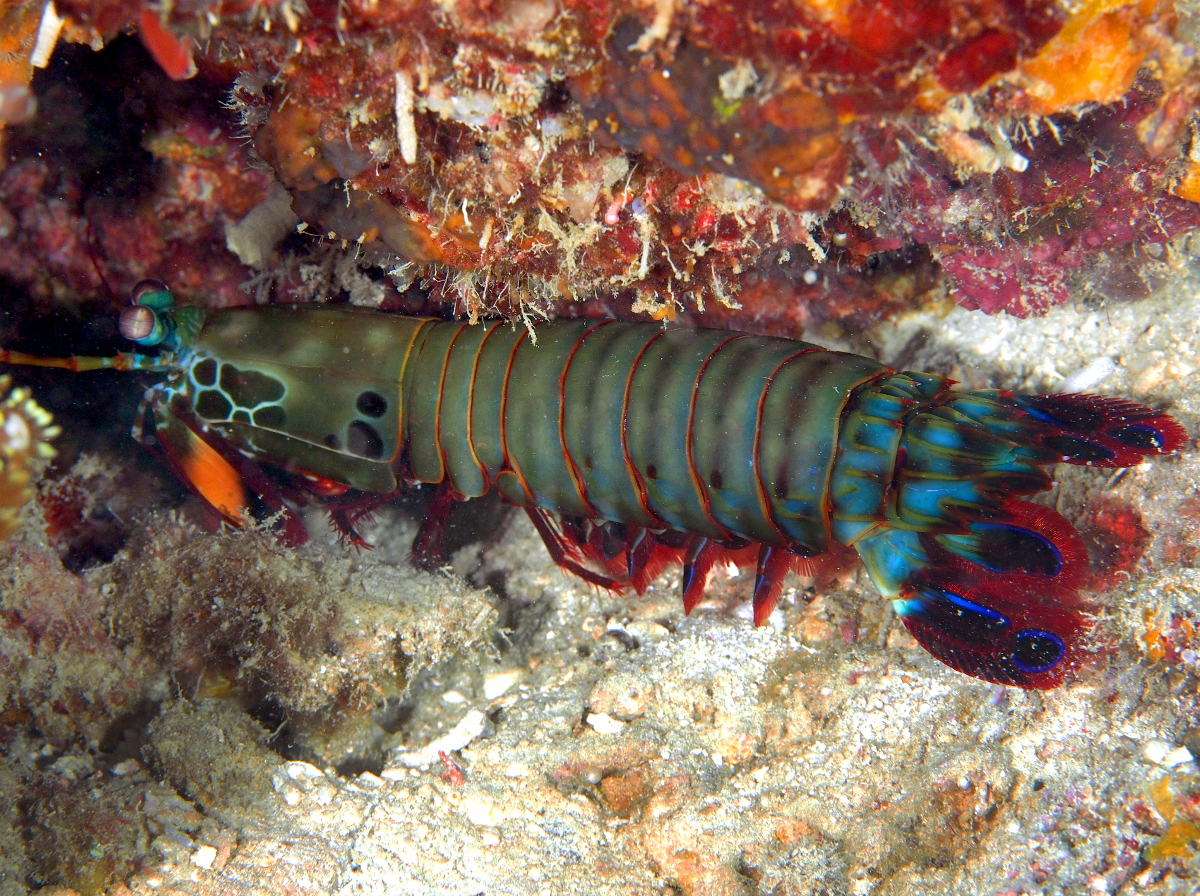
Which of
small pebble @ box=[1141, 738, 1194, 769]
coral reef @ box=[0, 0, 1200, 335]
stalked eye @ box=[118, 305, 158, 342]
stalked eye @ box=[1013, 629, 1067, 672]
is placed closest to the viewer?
coral reef @ box=[0, 0, 1200, 335]

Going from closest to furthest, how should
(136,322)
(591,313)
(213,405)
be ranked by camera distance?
(136,322), (591,313), (213,405)

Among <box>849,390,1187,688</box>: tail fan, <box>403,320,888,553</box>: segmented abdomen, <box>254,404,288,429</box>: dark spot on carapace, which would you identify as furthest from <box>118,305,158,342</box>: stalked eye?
<box>849,390,1187,688</box>: tail fan

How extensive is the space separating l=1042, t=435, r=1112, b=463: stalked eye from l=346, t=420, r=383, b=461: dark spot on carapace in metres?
3.03

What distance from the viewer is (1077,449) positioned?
2693 millimetres

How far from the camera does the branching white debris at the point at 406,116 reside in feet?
7.06

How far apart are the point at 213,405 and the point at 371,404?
0.88 metres

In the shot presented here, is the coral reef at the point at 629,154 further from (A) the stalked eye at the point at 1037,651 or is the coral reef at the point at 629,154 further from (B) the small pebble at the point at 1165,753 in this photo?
(B) the small pebble at the point at 1165,753

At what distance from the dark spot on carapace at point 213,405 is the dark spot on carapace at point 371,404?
2.39 feet

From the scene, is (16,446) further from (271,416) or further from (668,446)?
(668,446)

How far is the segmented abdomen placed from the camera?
2924 millimetres

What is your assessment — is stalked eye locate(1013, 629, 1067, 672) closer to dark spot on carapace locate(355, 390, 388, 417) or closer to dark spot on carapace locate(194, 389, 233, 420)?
dark spot on carapace locate(355, 390, 388, 417)

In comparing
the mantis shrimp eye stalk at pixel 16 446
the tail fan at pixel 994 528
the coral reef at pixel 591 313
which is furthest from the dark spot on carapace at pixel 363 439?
the tail fan at pixel 994 528

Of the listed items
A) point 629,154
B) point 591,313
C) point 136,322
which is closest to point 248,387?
point 136,322

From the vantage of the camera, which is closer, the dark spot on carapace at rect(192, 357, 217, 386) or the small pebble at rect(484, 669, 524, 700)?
the small pebble at rect(484, 669, 524, 700)
